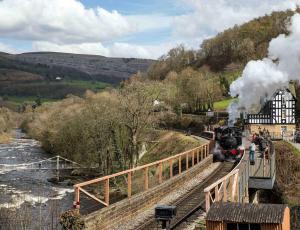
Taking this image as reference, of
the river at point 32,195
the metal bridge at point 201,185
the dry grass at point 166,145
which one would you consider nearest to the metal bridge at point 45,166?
the river at point 32,195

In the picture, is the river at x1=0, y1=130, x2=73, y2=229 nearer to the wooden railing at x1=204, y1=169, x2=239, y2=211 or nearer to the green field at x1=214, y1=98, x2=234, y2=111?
the wooden railing at x1=204, y1=169, x2=239, y2=211

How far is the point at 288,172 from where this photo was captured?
4322cm

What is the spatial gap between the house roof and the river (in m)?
11.3

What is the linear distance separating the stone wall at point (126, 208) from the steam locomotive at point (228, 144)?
10.1m

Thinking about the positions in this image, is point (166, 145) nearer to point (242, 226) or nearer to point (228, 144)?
point (228, 144)

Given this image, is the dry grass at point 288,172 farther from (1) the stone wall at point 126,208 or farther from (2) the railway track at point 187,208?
(1) the stone wall at point 126,208

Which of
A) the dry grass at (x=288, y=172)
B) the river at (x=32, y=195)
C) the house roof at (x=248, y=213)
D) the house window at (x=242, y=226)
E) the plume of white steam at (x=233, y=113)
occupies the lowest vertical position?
the river at (x=32, y=195)

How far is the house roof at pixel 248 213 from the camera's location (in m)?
15.1

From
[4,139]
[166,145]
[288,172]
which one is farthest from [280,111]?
[4,139]

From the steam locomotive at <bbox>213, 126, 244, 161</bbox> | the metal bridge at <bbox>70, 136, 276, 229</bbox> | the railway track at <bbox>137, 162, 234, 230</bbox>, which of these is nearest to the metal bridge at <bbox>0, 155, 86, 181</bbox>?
the metal bridge at <bbox>70, 136, 276, 229</bbox>

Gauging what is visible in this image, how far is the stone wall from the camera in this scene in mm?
17297

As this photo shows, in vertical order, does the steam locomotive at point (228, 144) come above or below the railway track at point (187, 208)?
above

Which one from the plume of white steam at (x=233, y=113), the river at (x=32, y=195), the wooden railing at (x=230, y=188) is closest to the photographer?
the wooden railing at (x=230, y=188)

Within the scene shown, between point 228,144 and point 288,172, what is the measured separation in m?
8.41
